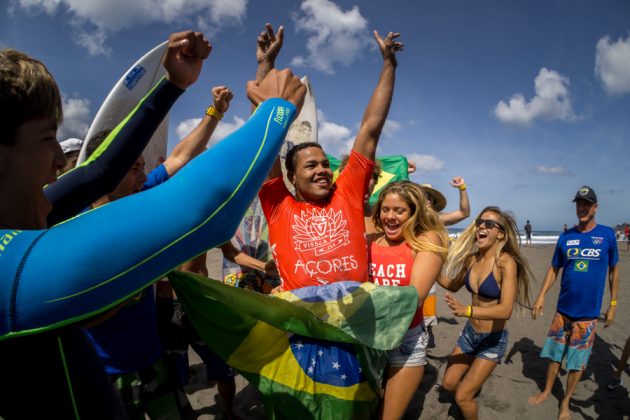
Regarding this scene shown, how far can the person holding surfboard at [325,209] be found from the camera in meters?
2.20

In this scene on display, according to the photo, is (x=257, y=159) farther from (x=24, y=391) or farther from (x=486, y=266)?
(x=486, y=266)

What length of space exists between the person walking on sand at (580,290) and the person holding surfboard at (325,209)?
3.57 metres

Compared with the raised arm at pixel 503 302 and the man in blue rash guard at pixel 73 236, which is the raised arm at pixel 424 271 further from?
the man in blue rash guard at pixel 73 236

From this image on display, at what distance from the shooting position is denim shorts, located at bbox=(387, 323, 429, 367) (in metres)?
2.51

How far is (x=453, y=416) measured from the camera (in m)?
3.75

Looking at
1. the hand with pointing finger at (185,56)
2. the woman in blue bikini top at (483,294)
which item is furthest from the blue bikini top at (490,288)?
the hand with pointing finger at (185,56)

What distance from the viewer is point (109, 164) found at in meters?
1.51

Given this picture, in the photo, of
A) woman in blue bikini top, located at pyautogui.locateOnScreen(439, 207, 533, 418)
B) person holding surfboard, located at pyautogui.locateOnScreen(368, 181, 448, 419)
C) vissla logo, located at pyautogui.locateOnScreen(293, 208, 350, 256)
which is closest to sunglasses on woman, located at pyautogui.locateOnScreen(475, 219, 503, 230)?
woman in blue bikini top, located at pyautogui.locateOnScreen(439, 207, 533, 418)

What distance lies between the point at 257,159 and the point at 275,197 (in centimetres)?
172

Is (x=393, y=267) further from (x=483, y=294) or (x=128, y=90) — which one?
(x=128, y=90)

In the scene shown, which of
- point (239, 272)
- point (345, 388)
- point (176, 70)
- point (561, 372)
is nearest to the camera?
point (176, 70)

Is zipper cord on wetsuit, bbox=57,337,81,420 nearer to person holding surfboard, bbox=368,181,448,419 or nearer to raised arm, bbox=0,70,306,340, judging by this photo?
raised arm, bbox=0,70,306,340

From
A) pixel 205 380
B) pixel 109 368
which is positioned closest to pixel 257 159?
pixel 109 368

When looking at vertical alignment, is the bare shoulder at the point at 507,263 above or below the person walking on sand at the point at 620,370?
above
